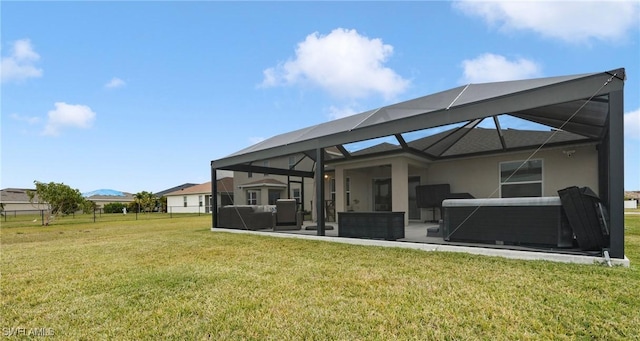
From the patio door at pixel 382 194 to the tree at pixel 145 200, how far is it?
29.7 metres

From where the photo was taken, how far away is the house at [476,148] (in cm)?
429

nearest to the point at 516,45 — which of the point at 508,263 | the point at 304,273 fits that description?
the point at 508,263

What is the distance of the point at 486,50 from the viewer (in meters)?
11.1

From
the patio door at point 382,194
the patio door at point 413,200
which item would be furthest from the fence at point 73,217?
the patio door at point 413,200

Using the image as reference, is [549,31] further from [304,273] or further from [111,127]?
[111,127]

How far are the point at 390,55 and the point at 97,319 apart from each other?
12.1 metres

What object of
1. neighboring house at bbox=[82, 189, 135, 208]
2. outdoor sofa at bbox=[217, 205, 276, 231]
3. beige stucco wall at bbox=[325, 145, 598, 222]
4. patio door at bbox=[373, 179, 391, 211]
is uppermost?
beige stucco wall at bbox=[325, 145, 598, 222]

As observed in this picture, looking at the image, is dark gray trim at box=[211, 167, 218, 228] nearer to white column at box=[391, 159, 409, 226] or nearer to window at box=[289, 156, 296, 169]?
window at box=[289, 156, 296, 169]

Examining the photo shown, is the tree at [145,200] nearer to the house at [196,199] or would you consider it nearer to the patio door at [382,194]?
the house at [196,199]

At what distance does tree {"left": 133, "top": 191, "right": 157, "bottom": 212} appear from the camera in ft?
111

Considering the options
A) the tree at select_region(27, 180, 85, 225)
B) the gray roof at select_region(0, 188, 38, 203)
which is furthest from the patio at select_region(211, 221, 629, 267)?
the gray roof at select_region(0, 188, 38, 203)

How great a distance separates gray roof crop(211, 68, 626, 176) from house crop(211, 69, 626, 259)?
16mm

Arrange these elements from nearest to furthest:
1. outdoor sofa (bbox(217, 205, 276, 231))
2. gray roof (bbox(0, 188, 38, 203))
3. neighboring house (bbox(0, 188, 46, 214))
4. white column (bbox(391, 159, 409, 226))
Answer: outdoor sofa (bbox(217, 205, 276, 231)) → white column (bbox(391, 159, 409, 226)) → neighboring house (bbox(0, 188, 46, 214)) → gray roof (bbox(0, 188, 38, 203))

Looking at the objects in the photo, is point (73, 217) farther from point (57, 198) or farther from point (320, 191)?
point (320, 191)
